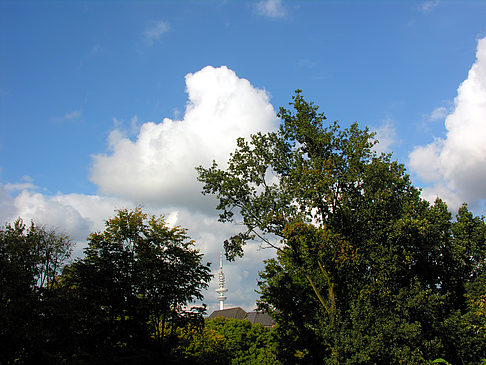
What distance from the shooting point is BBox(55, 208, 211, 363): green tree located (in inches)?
1179

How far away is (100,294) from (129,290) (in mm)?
2414

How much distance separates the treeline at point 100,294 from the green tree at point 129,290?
8cm

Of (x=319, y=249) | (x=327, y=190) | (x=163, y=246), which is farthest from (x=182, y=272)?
(x=327, y=190)

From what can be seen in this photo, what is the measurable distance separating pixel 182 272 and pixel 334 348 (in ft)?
49.2

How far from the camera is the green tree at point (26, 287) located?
Result: 26.5 metres

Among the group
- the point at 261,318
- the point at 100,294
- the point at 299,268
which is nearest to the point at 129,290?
the point at 100,294

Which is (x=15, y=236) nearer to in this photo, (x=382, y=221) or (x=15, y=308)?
(x=15, y=308)

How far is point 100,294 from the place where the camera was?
103ft

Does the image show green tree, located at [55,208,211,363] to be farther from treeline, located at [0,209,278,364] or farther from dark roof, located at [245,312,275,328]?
dark roof, located at [245,312,275,328]

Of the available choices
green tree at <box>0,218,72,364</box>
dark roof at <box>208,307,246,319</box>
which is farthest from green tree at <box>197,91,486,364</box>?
dark roof at <box>208,307,246,319</box>

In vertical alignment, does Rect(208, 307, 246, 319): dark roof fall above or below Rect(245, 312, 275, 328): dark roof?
above

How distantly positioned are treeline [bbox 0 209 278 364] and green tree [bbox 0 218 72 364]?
67 millimetres

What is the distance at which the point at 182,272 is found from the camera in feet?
115

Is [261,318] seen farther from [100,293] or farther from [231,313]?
[100,293]
